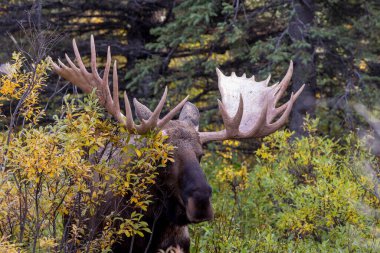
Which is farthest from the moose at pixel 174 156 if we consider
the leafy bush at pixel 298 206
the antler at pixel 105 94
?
the leafy bush at pixel 298 206

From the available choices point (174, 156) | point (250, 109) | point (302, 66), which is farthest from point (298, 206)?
point (302, 66)

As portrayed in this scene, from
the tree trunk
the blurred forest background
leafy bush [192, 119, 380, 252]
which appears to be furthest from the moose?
the tree trunk

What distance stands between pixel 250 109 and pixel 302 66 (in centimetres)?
463

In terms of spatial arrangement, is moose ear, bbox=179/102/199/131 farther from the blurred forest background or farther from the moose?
the blurred forest background

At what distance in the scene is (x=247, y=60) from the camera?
1287 centimetres

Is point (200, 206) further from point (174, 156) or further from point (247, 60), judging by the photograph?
point (247, 60)

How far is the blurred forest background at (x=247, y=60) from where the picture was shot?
28.7 ft

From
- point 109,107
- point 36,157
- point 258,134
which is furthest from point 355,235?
point 36,157

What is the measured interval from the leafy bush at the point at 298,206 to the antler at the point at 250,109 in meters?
0.78

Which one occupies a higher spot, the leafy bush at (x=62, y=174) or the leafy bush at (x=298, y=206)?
the leafy bush at (x=62, y=174)

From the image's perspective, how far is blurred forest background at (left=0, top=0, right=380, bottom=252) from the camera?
8.73 m

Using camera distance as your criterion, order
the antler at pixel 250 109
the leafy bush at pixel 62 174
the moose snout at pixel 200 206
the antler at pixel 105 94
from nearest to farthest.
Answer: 1. the leafy bush at pixel 62 174
2. the moose snout at pixel 200 206
3. the antler at pixel 105 94
4. the antler at pixel 250 109

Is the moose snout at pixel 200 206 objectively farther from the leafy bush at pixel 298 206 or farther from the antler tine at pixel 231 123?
the leafy bush at pixel 298 206

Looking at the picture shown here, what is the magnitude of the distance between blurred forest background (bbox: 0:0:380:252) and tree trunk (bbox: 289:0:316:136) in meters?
0.02
